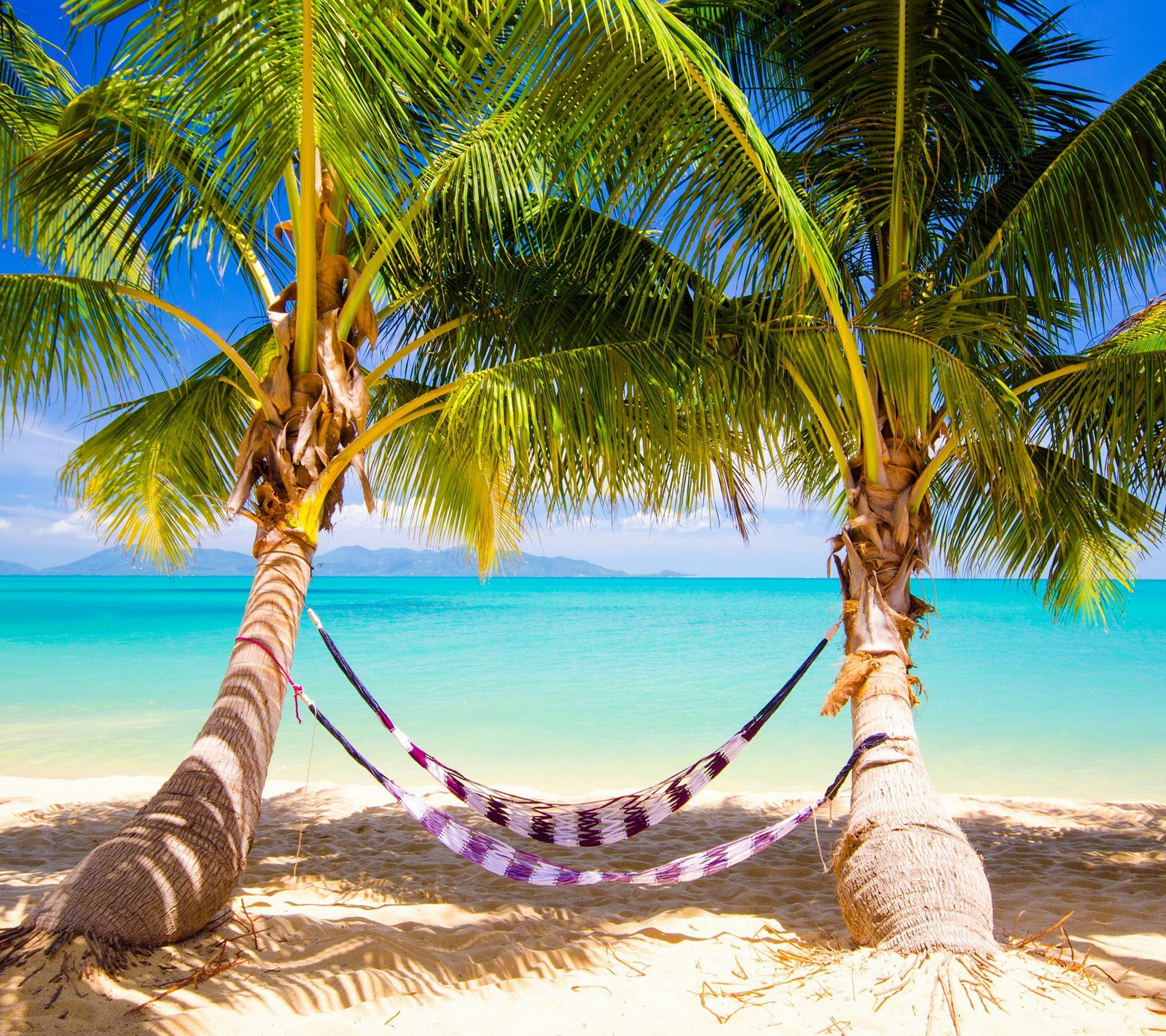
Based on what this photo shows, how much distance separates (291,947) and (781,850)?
2.25m

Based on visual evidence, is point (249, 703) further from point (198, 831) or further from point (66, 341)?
point (66, 341)

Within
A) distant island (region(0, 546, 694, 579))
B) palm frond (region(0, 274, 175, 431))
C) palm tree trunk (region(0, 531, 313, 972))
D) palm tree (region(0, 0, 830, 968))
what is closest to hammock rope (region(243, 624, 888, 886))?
palm tree trunk (region(0, 531, 313, 972))

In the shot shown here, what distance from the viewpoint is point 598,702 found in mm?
8555

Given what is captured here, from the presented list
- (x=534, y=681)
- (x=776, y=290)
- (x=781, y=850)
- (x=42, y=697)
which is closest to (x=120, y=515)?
(x=776, y=290)

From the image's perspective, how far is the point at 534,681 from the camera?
32.6ft

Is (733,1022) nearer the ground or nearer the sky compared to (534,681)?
nearer the sky

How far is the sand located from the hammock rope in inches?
7.4

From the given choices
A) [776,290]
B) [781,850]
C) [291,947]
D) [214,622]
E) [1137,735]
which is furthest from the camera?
[214,622]

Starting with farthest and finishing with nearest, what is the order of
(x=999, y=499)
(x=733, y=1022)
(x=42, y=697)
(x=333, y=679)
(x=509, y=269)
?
1. (x=333, y=679)
2. (x=42, y=697)
3. (x=999, y=499)
4. (x=509, y=269)
5. (x=733, y=1022)

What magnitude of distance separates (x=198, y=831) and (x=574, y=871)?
3.64 ft

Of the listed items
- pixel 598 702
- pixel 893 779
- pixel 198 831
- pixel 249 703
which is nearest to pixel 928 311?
pixel 893 779

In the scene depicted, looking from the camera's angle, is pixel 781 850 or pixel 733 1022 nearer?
pixel 733 1022

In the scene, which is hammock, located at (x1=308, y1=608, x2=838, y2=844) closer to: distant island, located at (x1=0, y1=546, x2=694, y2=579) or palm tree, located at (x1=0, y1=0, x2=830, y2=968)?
palm tree, located at (x1=0, y1=0, x2=830, y2=968)

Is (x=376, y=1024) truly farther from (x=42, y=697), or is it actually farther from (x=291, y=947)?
(x=42, y=697)
